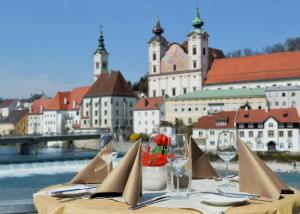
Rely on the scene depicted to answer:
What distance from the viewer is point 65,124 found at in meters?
79.8

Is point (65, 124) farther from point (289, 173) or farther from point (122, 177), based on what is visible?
point (122, 177)

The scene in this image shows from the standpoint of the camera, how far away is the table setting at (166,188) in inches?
100

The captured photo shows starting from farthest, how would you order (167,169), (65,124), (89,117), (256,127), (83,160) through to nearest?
1. (65,124)
2. (89,117)
3. (256,127)
4. (83,160)
5. (167,169)

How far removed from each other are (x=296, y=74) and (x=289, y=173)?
2584cm

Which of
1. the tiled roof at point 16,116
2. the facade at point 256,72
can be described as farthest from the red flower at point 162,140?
the tiled roof at point 16,116

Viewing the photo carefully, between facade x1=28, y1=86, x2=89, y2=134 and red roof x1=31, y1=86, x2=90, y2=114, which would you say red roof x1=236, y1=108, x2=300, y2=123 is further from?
red roof x1=31, y1=86, x2=90, y2=114

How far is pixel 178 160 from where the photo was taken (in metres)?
3.13

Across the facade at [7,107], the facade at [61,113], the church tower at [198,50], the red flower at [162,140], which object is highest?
the church tower at [198,50]

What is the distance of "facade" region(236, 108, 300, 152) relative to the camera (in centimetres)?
4144

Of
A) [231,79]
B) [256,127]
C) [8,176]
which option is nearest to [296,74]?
[231,79]

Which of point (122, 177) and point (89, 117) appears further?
point (89, 117)

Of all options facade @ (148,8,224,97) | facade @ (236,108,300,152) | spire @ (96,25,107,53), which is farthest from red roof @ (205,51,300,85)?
spire @ (96,25,107,53)

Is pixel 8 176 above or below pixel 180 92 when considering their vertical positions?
below

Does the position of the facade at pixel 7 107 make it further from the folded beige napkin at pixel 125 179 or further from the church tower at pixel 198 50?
the folded beige napkin at pixel 125 179
